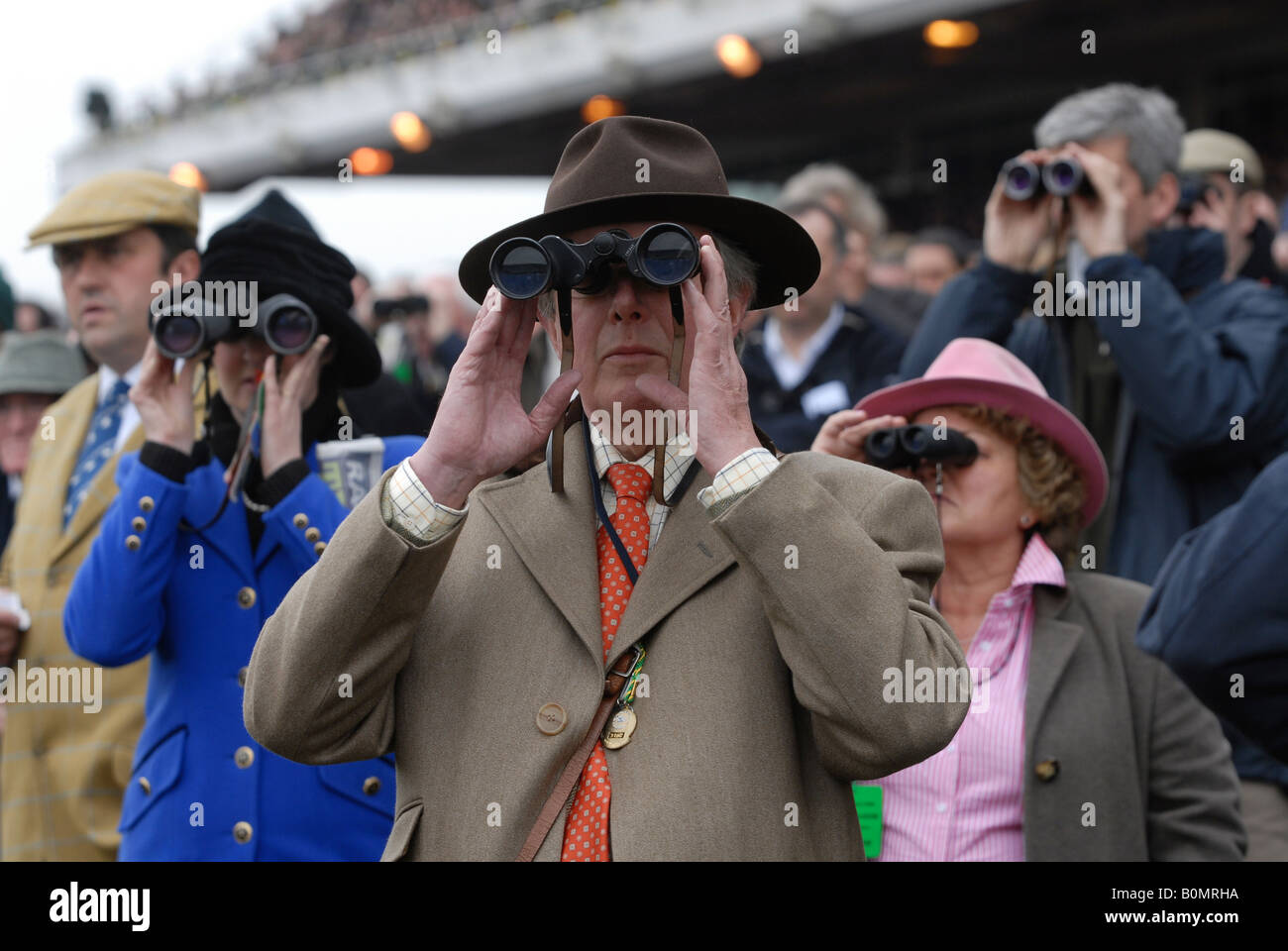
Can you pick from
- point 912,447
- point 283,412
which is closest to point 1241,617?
point 912,447

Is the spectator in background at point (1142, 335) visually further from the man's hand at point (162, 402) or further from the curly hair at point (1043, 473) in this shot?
the man's hand at point (162, 402)

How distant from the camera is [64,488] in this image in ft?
12.3

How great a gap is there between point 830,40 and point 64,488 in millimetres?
10760

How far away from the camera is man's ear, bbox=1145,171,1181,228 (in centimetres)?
400

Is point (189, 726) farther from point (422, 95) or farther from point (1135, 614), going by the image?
point (422, 95)

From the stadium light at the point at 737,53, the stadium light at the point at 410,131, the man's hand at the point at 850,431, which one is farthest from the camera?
the stadium light at the point at 410,131

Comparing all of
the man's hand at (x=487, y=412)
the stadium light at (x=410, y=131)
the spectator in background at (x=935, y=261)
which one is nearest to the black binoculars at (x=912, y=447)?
the man's hand at (x=487, y=412)

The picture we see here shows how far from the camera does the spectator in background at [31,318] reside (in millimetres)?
7742

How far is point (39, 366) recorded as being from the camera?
4984 millimetres

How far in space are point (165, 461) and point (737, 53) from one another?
11.8 metres

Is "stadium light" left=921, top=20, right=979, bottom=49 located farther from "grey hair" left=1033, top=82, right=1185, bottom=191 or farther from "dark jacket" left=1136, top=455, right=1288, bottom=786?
"dark jacket" left=1136, top=455, right=1288, bottom=786

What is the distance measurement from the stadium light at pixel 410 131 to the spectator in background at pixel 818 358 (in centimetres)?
1338

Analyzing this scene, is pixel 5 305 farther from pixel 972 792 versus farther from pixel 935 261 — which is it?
pixel 972 792

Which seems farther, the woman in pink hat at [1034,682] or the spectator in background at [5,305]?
the spectator in background at [5,305]
